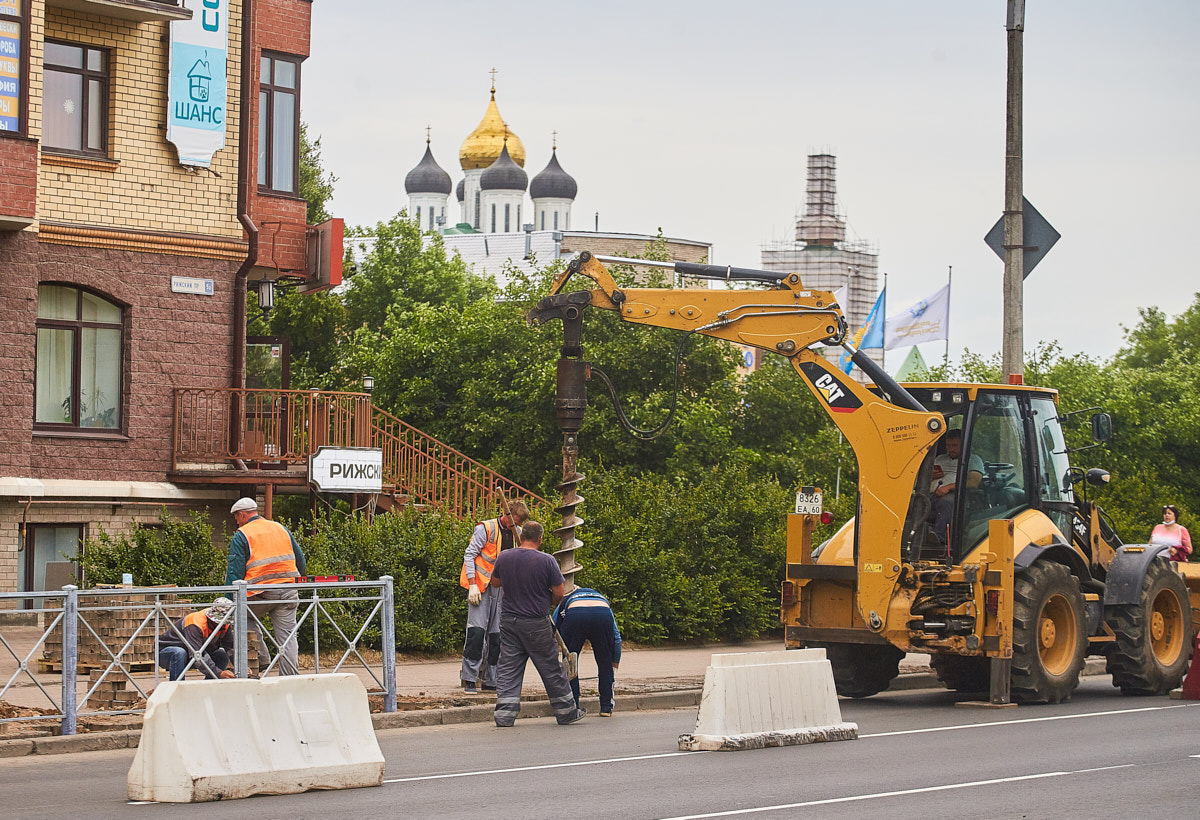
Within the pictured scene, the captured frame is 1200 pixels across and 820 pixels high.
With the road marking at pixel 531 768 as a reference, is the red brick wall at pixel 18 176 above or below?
above

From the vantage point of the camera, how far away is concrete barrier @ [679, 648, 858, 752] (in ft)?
39.5

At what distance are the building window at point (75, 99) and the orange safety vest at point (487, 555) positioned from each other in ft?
33.1

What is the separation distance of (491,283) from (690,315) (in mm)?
45637

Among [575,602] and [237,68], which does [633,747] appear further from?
[237,68]

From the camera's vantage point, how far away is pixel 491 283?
2389 inches

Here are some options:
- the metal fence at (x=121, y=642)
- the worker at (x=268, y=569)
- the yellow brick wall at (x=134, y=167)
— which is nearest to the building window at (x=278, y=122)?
the yellow brick wall at (x=134, y=167)

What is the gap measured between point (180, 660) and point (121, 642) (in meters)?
1.25

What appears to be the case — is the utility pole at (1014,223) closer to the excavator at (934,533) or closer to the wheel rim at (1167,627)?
the excavator at (934,533)

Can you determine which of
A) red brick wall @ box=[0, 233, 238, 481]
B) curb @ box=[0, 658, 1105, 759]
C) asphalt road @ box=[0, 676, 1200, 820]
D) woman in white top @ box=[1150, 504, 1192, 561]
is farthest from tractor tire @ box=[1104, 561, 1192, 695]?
red brick wall @ box=[0, 233, 238, 481]

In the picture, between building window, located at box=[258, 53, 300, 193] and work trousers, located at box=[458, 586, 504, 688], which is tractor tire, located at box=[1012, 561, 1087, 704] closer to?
work trousers, located at box=[458, 586, 504, 688]

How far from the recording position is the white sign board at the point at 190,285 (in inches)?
889

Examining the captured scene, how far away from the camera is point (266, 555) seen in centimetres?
1384

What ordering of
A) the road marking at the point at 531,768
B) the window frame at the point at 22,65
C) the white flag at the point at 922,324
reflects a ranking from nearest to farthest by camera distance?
the road marking at the point at 531,768, the window frame at the point at 22,65, the white flag at the point at 922,324

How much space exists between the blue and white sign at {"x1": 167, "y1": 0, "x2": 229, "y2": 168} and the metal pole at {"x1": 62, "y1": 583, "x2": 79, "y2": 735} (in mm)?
11536
